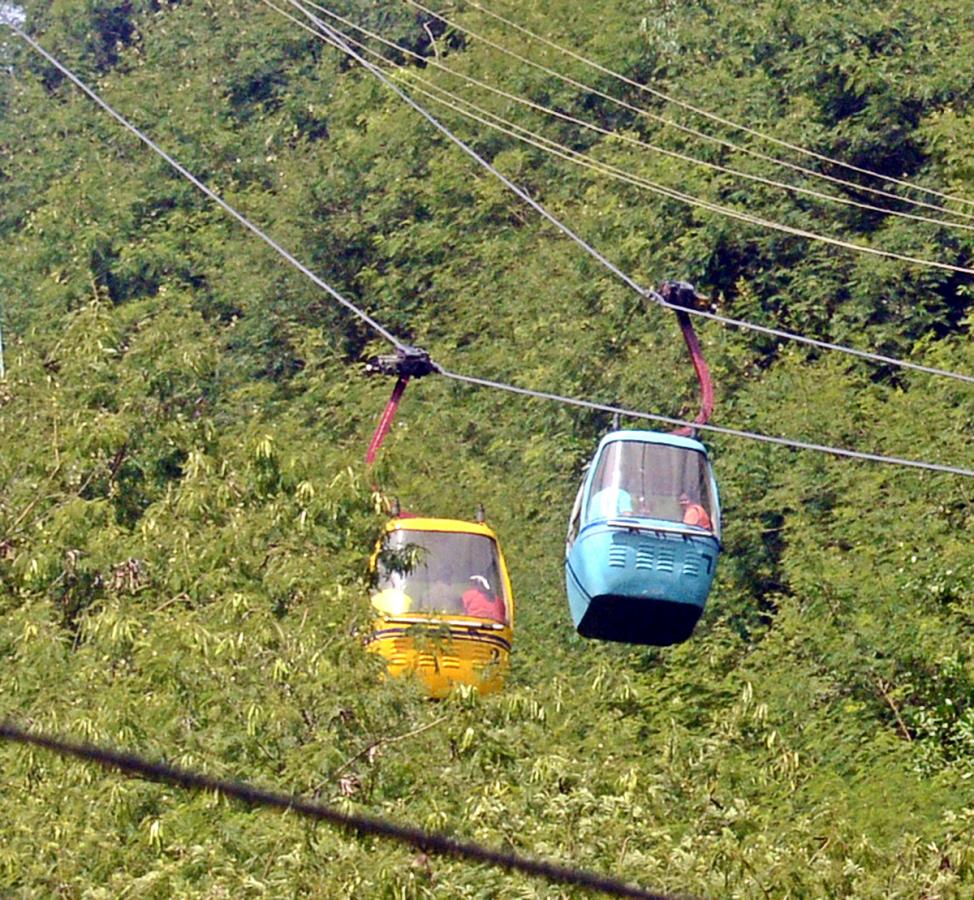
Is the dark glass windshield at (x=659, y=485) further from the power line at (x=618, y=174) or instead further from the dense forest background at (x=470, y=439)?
the power line at (x=618, y=174)

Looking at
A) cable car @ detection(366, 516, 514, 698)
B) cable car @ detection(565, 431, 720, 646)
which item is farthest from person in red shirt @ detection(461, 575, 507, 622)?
cable car @ detection(565, 431, 720, 646)

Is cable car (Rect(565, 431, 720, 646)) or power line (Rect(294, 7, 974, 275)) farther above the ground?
cable car (Rect(565, 431, 720, 646))

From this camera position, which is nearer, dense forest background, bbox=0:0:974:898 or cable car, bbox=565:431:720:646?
dense forest background, bbox=0:0:974:898

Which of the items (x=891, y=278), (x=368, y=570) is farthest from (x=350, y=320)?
(x=368, y=570)

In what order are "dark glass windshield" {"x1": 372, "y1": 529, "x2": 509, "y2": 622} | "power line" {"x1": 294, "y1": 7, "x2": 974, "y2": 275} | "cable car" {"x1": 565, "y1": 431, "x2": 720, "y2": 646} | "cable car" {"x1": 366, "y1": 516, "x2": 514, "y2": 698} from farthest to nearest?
"power line" {"x1": 294, "y1": 7, "x2": 974, "y2": 275} < "dark glass windshield" {"x1": 372, "y1": 529, "x2": 509, "y2": 622} < "cable car" {"x1": 366, "y1": 516, "x2": 514, "y2": 698} < "cable car" {"x1": 565, "y1": 431, "x2": 720, "y2": 646}

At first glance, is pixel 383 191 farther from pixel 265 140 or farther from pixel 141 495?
pixel 141 495

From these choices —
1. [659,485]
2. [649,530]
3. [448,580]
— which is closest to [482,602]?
[448,580]

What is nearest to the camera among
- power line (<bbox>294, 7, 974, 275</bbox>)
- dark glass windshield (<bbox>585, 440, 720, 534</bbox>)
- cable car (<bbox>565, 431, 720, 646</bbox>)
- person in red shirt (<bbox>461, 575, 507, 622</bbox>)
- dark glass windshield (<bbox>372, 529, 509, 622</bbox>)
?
cable car (<bbox>565, 431, 720, 646</bbox>)

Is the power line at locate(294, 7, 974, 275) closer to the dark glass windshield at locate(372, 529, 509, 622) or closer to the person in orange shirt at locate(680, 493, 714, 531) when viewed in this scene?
the dark glass windshield at locate(372, 529, 509, 622)
